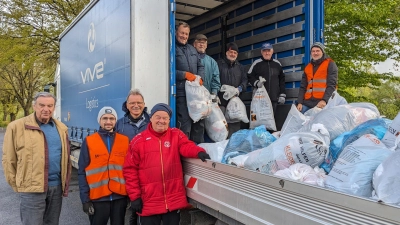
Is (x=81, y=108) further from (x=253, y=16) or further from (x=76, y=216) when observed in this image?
(x=253, y=16)

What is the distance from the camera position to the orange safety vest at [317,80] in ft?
13.9

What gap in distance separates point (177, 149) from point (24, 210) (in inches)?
52.9

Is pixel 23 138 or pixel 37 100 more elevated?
pixel 37 100

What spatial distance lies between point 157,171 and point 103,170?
52 cm

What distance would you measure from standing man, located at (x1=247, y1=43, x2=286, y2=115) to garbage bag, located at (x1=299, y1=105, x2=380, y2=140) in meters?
1.84

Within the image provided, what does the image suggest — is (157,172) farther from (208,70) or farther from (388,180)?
(208,70)

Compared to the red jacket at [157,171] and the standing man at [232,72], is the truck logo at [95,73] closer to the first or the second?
the standing man at [232,72]

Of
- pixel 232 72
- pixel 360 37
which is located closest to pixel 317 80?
pixel 232 72

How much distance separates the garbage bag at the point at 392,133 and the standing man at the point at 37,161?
244 cm

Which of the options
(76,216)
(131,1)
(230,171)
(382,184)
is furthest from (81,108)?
(382,184)

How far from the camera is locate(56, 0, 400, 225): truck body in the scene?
1.69m

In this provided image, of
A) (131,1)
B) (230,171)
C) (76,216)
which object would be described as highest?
(131,1)

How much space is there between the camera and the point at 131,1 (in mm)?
3666

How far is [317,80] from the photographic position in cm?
425
